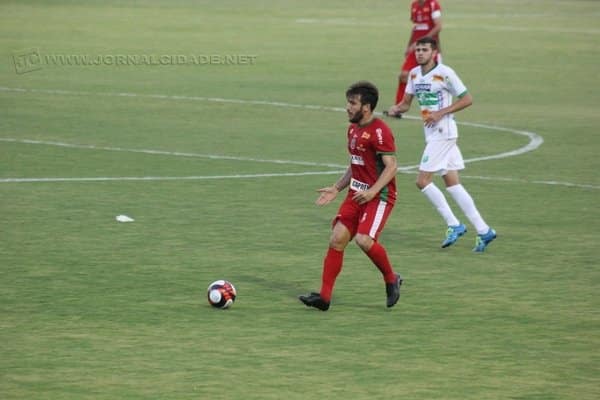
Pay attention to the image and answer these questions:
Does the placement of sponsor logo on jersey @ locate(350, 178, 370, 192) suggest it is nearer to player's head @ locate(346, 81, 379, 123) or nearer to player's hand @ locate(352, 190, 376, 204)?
player's hand @ locate(352, 190, 376, 204)

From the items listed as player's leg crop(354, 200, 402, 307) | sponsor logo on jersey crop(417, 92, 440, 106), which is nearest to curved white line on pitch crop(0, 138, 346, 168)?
sponsor logo on jersey crop(417, 92, 440, 106)

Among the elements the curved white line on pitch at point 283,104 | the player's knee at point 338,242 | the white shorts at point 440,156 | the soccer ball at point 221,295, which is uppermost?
the player's knee at point 338,242

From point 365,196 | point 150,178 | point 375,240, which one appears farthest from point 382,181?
point 150,178

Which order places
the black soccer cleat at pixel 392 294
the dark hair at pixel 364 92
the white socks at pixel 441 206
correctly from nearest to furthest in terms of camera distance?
the dark hair at pixel 364 92 < the black soccer cleat at pixel 392 294 < the white socks at pixel 441 206

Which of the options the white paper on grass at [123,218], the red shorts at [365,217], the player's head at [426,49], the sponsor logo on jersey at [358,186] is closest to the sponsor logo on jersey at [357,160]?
the sponsor logo on jersey at [358,186]

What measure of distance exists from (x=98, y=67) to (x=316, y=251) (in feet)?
65.7

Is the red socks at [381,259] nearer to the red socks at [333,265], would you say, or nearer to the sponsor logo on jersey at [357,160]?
the red socks at [333,265]

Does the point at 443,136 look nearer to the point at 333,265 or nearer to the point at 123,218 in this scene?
the point at 333,265

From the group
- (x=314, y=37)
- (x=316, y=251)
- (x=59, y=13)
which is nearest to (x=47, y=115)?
(x=316, y=251)

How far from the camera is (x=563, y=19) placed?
2024 inches

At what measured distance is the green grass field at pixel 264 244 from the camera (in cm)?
934

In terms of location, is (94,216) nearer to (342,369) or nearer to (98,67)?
(342,369)

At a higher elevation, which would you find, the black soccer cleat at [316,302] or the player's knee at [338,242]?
the player's knee at [338,242]

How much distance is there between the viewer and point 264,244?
14023 millimetres
